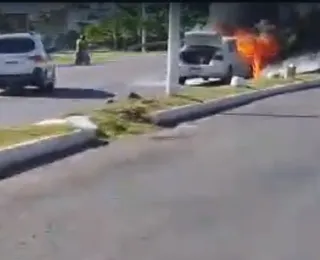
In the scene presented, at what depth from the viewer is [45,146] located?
15.4 metres

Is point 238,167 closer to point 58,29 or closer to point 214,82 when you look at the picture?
point 214,82

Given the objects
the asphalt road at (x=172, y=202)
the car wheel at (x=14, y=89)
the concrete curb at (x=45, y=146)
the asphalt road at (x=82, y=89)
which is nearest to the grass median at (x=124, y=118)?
the concrete curb at (x=45, y=146)

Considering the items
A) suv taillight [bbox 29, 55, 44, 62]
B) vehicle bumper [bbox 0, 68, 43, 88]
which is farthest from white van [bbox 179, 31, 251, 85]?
vehicle bumper [bbox 0, 68, 43, 88]

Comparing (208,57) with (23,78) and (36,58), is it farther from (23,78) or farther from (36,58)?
(23,78)

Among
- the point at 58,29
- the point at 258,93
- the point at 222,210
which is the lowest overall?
the point at 58,29

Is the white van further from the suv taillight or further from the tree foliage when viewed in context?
the tree foliage

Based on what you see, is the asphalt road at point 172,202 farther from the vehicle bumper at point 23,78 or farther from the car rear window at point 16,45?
the car rear window at point 16,45

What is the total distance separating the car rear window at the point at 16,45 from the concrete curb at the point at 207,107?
21.1 ft

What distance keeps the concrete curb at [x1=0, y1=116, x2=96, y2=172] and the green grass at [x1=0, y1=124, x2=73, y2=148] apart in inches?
8.4

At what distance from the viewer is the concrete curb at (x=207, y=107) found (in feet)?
68.5

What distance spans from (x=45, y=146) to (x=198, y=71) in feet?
64.1

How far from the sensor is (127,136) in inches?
722

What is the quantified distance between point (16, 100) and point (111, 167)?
12.8 m

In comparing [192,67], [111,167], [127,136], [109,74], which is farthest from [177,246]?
[109,74]
